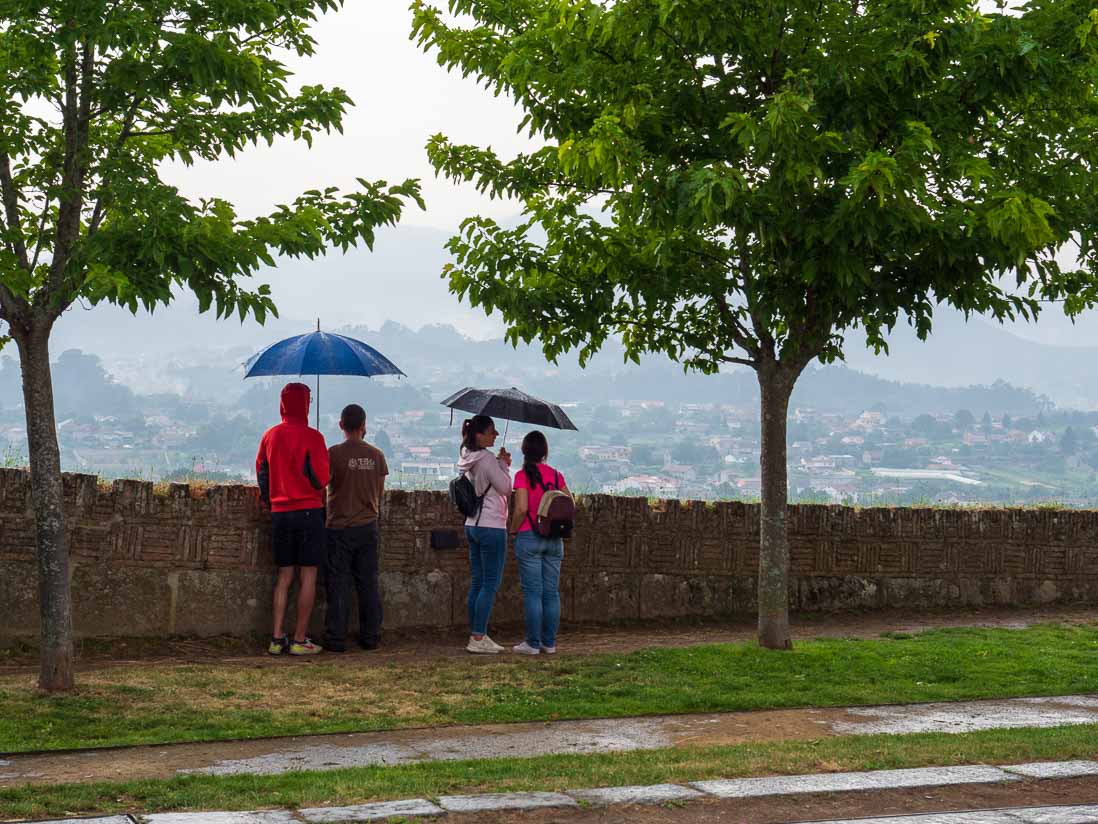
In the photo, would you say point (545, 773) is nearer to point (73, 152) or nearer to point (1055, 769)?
point (1055, 769)

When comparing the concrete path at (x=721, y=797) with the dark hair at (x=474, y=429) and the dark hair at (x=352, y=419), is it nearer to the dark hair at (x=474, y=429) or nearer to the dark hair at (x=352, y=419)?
the dark hair at (x=474, y=429)

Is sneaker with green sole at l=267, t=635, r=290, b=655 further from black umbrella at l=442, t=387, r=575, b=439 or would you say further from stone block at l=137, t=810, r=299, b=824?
stone block at l=137, t=810, r=299, b=824

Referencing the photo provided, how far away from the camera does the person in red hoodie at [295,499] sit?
37.3ft

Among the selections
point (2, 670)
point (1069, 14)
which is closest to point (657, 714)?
point (2, 670)

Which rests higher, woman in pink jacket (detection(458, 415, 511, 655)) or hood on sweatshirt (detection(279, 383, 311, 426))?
hood on sweatshirt (detection(279, 383, 311, 426))

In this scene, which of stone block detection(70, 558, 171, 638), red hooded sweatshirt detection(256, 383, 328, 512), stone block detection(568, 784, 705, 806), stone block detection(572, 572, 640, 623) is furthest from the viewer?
stone block detection(572, 572, 640, 623)

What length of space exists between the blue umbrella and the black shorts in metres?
0.87

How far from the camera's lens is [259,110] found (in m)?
9.88

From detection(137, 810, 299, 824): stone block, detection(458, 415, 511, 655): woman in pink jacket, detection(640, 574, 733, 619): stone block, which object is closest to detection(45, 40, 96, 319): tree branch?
detection(458, 415, 511, 655): woman in pink jacket

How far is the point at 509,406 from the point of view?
1240cm

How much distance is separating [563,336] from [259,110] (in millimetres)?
3324

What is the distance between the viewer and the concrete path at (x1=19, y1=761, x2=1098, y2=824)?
5.98m

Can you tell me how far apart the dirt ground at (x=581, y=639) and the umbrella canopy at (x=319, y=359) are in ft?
7.45

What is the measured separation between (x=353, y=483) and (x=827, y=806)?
611 centimetres
